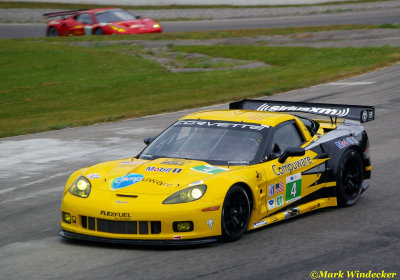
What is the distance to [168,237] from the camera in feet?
22.5

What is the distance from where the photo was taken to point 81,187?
746cm

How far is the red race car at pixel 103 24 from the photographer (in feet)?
109

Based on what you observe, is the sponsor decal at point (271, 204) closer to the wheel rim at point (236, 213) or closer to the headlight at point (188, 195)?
the wheel rim at point (236, 213)

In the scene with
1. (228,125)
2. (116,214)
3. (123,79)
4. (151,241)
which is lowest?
(123,79)

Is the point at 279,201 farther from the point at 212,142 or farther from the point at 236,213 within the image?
the point at 212,142

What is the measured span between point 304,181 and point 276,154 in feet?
1.72

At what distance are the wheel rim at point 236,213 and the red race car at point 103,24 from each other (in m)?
26.4

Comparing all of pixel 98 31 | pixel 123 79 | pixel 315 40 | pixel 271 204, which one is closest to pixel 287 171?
pixel 271 204

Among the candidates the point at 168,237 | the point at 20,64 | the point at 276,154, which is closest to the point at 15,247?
the point at 168,237

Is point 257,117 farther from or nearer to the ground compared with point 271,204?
farther from the ground

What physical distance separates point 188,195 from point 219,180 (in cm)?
37

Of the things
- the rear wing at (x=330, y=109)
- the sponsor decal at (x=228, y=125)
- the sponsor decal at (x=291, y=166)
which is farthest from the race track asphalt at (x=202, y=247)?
the sponsor decal at (x=228, y=125)

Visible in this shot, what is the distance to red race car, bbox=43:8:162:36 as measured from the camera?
3316 cm

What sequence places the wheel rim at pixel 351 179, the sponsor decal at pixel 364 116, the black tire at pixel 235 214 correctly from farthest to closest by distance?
the sponsor decal at pixel 364 116
the wheel rim at pixel 351 179
the black tire at pixel 235 214
